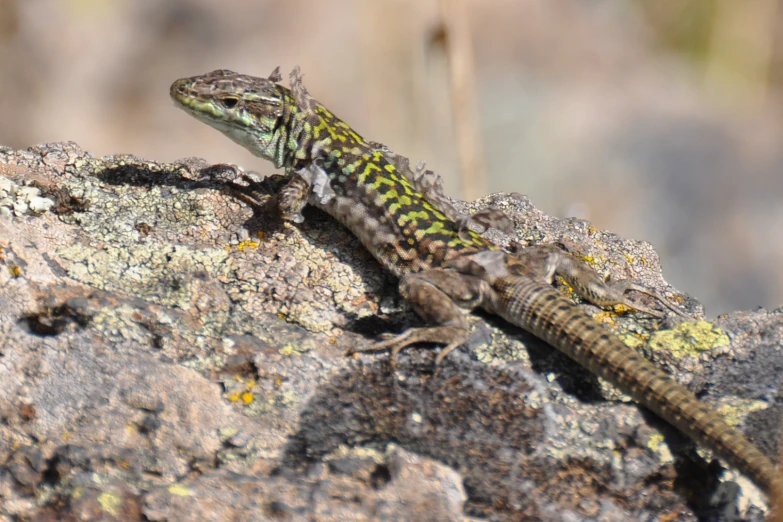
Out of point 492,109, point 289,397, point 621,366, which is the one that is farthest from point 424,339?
point 492,109

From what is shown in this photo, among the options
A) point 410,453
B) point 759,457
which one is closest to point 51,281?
point 410,453

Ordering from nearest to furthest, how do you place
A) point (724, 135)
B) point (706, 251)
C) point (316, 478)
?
point (316, 478), point (706, 251), point (724, 135)

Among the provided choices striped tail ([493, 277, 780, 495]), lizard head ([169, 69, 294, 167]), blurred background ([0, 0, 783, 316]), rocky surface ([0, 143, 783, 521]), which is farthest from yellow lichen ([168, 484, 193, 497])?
blurred background ([0, 0, 783, 316])

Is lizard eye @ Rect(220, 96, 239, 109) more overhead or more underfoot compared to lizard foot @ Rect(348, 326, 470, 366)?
more overhead

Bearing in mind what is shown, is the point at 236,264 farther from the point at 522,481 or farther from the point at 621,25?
the point at 621,25

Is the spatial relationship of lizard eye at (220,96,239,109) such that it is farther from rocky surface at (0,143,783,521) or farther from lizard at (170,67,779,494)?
rocky surface at (0,143,783,521)

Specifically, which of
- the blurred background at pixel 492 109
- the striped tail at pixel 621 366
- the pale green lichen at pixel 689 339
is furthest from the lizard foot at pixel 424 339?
the blurred background at pixel 492 109

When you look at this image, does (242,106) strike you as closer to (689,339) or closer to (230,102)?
(230,102)
